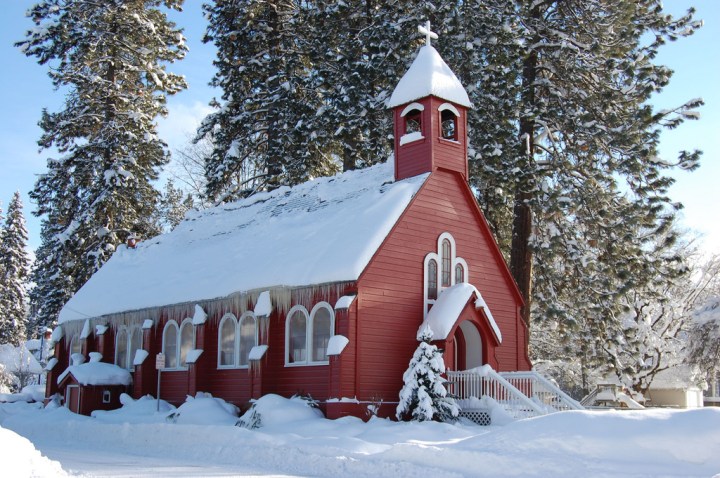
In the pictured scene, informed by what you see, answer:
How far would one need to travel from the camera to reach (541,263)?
103ft

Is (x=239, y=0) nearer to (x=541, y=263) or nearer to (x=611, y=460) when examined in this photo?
(x=541, y=263)

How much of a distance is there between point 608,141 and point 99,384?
2169cm

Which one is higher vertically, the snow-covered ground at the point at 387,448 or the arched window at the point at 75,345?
the arched window at the point at 75,345

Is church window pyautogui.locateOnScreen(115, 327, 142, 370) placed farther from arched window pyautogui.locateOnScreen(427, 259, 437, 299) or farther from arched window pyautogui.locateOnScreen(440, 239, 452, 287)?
arched window pyautogui.locateOnScreen(440, 239, 452, 287)

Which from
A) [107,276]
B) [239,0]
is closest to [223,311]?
[107,276]

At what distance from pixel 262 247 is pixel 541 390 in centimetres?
1089

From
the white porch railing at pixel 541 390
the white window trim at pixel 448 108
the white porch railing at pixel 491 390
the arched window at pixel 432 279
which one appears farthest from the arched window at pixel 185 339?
the white window trim at pixel 448 108

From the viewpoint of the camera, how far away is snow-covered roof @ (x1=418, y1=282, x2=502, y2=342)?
2392 centimetres

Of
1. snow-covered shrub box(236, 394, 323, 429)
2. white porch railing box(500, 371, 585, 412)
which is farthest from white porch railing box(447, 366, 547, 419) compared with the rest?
snow-covered shrub box(236, 394, 323, 429)

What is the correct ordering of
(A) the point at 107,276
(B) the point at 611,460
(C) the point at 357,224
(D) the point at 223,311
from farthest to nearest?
(A) the point at 107,276 → (D) the point at 223,311 → (C) the point at 357,224 → (B) the point at 611,460

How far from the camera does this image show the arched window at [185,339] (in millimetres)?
30000

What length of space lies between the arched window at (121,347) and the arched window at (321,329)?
12.1 m

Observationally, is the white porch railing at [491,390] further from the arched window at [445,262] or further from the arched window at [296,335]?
the arched window at [296,335]

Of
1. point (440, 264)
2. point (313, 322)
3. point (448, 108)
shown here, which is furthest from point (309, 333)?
point (448, 108)
